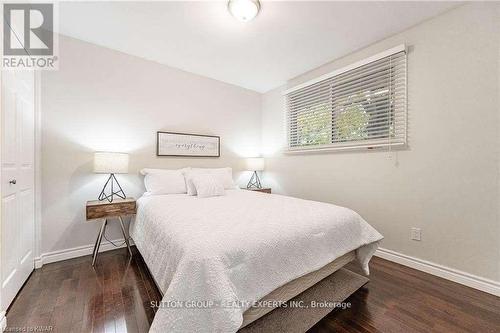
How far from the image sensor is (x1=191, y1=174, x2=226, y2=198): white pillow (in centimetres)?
254

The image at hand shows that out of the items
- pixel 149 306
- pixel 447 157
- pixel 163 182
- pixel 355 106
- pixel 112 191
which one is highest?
pixel 355 106

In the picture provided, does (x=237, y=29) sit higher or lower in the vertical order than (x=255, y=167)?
higher

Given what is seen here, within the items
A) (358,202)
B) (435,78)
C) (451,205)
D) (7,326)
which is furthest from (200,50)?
(451,205)

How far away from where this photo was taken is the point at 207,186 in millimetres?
2578

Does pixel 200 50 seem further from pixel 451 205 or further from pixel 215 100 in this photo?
pixel 451 205

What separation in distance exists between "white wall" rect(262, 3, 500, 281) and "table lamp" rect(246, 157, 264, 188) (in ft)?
5.59

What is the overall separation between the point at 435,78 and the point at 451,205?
50.0 inches

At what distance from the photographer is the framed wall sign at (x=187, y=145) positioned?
299 centimetres

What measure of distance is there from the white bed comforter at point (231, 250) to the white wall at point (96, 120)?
1.10 meters

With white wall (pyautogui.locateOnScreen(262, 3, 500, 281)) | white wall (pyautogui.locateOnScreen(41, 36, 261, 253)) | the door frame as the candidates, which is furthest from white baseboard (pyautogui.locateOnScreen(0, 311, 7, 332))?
white wall (pyautogui.locateOnScreen(262, 3, 500, 281))

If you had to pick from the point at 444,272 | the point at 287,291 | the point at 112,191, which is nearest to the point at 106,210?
the point at 112,191

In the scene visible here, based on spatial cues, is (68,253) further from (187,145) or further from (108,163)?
(187,145)

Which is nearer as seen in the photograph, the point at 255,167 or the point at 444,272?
the point at 444,272

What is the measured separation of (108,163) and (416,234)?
344 cm
